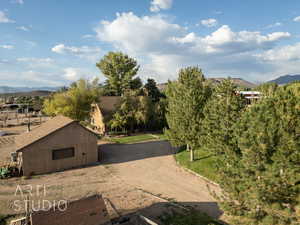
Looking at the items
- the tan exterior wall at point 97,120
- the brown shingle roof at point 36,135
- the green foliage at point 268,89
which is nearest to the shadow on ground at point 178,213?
the green foliage at point 268,89

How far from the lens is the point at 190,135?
1927 cm

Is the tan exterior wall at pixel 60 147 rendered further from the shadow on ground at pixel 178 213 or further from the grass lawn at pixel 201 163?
the shadow on ground at pixel 178 213

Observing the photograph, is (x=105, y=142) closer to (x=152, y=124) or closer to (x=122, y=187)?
(x=152, y=124)

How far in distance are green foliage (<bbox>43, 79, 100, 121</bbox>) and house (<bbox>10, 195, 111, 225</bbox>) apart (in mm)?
22236

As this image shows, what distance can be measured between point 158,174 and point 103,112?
21.7 metres

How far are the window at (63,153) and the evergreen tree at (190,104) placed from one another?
38.3 feet

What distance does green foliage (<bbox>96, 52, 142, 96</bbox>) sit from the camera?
53.9 m

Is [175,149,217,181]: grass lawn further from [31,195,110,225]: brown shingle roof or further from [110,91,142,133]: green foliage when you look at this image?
[110,91,142,133]: green foliage

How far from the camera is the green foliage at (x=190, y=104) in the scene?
1895 centimetres

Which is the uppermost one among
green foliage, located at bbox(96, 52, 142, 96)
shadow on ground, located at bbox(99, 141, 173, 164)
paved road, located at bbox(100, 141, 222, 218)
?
green foliage, located at bbox(96, 52, 142, 96)

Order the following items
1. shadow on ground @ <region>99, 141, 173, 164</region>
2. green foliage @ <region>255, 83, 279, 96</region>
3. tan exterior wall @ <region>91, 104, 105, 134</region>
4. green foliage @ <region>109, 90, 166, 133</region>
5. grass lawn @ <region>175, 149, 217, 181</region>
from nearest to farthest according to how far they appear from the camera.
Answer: green foliage @ <region>255, 83, 279, 96</region> < grass lawn @ <region>175, 149, 217, 181</region> < shadow on ground @ <region>99, 141, 173, 164</region> < green foliage @ <region>109, 90, 166, 133</region> < tan exterior wall @ <region>91, 104, 105, 134</region>

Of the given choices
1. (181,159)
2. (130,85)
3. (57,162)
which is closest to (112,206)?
(57,162)

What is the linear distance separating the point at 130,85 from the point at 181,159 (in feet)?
112

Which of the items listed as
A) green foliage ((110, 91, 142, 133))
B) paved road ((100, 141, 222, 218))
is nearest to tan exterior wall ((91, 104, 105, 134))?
green foliage ((110, 91, 142, 133))
